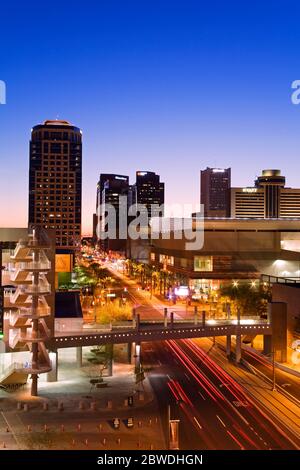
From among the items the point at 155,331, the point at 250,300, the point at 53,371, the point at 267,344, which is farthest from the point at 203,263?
the point at 53,371

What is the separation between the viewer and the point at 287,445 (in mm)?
29578

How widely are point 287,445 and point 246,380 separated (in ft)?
47.8

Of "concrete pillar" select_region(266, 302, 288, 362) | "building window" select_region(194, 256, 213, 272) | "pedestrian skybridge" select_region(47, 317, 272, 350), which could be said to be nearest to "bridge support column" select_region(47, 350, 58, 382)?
"pedestrian skybridge" select_region(47, 317, 272, 350)

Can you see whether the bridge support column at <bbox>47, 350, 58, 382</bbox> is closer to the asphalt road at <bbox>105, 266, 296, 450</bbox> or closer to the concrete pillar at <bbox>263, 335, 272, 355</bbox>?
the asphalt road at <bbox>105, 266, 296, 450</bbox>

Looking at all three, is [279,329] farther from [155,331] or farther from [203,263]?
[203,263]

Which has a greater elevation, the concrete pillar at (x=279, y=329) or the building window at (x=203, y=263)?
the building window at (x=203, y=263)

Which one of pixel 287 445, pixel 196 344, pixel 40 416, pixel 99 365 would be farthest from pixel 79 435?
pixel 196 344

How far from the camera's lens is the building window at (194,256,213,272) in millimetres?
101375

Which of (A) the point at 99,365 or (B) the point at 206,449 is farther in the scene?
(A) the point at 99,365

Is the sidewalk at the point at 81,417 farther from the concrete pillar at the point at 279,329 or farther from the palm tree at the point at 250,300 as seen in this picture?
the palm tree at the point at 250,300

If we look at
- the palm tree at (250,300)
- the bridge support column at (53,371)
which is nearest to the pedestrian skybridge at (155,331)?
the bridge support column at (53,371)

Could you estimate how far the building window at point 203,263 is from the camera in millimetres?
101375

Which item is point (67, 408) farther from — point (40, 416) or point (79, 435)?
point (79, 435)

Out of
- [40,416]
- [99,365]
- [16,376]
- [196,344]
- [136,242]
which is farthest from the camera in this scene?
[136,242]
